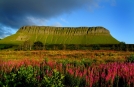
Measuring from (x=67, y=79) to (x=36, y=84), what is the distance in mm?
1627

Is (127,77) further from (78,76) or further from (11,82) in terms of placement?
(11,82)

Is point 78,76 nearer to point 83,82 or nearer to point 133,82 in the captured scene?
point 83,82

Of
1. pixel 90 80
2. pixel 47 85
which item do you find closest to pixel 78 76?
pixel 90 80

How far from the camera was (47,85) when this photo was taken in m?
6.10

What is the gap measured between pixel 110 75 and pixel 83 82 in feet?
3.10

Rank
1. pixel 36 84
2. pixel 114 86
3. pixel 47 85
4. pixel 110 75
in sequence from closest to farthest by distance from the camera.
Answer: pixel 47 85 < pixel 36 84 < pixel 110 75 < pixel 114 86

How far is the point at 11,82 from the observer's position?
7.26 meters

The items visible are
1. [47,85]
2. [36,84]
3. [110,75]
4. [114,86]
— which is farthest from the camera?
[114,86]

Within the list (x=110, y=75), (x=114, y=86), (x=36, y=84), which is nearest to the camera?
(x=36, y=84)

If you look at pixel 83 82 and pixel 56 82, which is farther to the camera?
pixel 83 82

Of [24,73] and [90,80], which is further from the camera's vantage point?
[24,73]

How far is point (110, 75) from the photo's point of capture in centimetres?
725

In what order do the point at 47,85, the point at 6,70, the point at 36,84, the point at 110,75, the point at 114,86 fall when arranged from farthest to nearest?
the point at 6,70 < the point at 114,86 < the point at 110,75 < the point at 36,84 < the point at 47,85

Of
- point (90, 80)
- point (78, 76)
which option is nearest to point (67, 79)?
point (78, 76)
